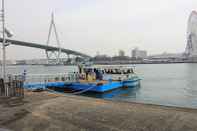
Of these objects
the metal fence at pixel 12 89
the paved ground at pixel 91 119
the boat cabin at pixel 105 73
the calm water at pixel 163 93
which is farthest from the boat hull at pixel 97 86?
the paved ground at pixel 91 119

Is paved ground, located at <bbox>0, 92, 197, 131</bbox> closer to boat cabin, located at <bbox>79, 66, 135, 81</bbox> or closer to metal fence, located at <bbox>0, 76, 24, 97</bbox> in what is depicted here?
metal fence, located at <bbox>0, 76, 24, 97</bbox>

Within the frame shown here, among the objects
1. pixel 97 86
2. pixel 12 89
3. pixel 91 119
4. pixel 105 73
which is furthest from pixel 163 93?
pixel 91 119

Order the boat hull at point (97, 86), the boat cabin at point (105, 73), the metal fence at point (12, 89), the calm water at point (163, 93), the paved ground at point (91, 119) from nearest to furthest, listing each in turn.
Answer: the paved ground at point (91, 119) → the metal fence at point (12, 89) → the calm water at point (163, 93) → the boat hull at point (97, 86) → the boat cabin at point (105, 73)

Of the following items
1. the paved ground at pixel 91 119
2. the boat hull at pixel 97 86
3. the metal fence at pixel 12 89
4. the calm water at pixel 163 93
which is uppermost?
the metal fence at pixel 12 89

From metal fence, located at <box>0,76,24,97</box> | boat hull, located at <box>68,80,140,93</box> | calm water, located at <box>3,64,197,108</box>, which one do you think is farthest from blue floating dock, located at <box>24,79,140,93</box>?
metal fence, located at <box>0,76,24,97</box>

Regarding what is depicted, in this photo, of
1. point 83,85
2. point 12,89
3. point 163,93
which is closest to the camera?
point 12,89

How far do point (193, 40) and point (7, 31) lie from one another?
15426 cm

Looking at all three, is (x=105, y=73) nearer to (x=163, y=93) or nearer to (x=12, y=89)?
(x=163, y=93)

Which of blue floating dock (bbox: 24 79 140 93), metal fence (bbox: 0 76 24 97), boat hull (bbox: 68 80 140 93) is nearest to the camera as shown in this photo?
metal fence (bbox: 0 76 24 97)

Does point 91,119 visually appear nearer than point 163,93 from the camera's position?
Yes

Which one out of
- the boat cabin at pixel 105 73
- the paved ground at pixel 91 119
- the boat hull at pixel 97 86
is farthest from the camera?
the boat cabin at pixel 105 73

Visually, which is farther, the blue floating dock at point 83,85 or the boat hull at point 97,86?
Answer: the boat hull at point 97,86

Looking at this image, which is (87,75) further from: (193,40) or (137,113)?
(193,40)

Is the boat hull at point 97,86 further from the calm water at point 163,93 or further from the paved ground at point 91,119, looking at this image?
the paved ground at point 91,119
